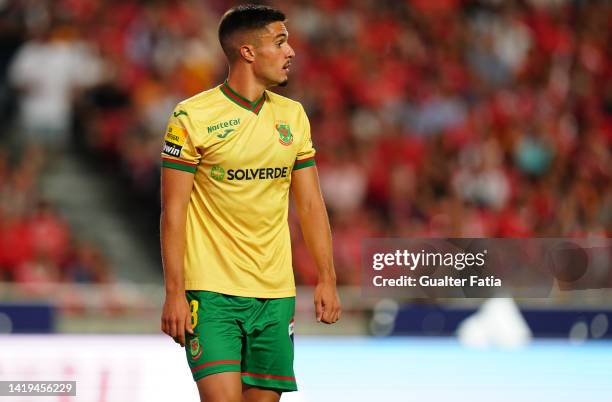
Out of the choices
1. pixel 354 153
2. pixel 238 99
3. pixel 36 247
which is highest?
pixel 238 99

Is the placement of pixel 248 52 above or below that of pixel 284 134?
above

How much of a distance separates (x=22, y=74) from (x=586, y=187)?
19.8ft

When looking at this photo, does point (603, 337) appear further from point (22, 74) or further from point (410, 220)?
point (22, 74)

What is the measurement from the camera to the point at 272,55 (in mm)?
5117

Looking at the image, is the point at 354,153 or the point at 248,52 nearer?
the point at 248,52

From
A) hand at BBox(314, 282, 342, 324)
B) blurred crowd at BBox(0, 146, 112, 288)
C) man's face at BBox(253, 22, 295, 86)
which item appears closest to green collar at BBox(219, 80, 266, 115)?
man's face at BBox(253, 22, 295, 86)

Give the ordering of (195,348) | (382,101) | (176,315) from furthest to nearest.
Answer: (382,101)
(195,348)
(176,315)

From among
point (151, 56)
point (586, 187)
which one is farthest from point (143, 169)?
point (586, 187)

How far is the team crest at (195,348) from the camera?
500 centimetres

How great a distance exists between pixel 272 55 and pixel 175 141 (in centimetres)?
54

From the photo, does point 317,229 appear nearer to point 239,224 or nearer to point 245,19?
point 239,224

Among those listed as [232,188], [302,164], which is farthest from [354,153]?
[232,188]

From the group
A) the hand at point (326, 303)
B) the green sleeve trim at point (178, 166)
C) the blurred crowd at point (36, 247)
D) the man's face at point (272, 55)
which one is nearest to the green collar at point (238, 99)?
the man's face at point (272, 55)

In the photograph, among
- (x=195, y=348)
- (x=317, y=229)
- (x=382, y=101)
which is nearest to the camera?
(x=195, y=348)
